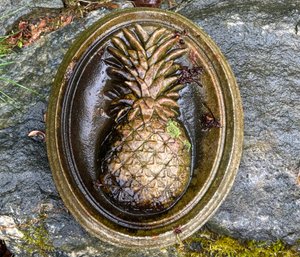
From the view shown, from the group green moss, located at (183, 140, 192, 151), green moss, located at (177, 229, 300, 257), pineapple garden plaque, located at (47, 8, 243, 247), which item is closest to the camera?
pineapple garden plaque, located at (47, 8, 243, 247)

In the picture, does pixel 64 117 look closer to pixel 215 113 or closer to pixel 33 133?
pixel 33 133

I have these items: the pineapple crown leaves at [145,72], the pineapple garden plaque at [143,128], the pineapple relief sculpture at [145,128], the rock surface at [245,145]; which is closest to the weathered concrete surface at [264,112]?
the rock surface at [245,145]

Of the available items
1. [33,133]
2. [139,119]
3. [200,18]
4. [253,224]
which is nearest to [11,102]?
[33,133]

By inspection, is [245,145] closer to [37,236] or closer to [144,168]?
[144,168]

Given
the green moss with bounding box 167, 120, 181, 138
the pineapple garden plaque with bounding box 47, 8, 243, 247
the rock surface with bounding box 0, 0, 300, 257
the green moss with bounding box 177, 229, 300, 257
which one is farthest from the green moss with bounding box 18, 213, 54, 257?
the green moss with bounding box 167, 120, 181, 138

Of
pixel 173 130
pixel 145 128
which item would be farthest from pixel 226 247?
pixel 145 128

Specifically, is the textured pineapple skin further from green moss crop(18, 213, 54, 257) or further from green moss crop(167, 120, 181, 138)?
green moss crop(18, 213, 54, 257)
